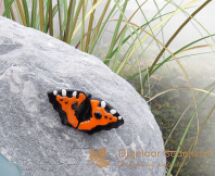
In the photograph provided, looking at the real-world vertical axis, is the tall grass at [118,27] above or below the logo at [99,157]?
above

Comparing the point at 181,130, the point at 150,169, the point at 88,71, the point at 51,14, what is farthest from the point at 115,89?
the point at 181,130

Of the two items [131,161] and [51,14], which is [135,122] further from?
[51,14]

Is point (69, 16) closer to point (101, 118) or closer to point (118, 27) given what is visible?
point (118, 27)

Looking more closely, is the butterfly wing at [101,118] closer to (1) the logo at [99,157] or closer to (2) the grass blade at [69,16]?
(1) the logo at [99,157]

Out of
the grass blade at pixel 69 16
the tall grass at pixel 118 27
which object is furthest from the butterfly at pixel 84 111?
the grass blade at pixel 69 16

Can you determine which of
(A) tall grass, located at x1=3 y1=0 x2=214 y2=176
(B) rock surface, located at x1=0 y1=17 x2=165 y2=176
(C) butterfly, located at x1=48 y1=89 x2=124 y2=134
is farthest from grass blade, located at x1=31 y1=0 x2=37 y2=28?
(C) butterfly, located at x1=48 y1=89 x2=124 y2=134

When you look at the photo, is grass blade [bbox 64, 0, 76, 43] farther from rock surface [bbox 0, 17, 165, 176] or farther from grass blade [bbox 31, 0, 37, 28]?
rock surface [bbox 0, 17, 165, 176]
